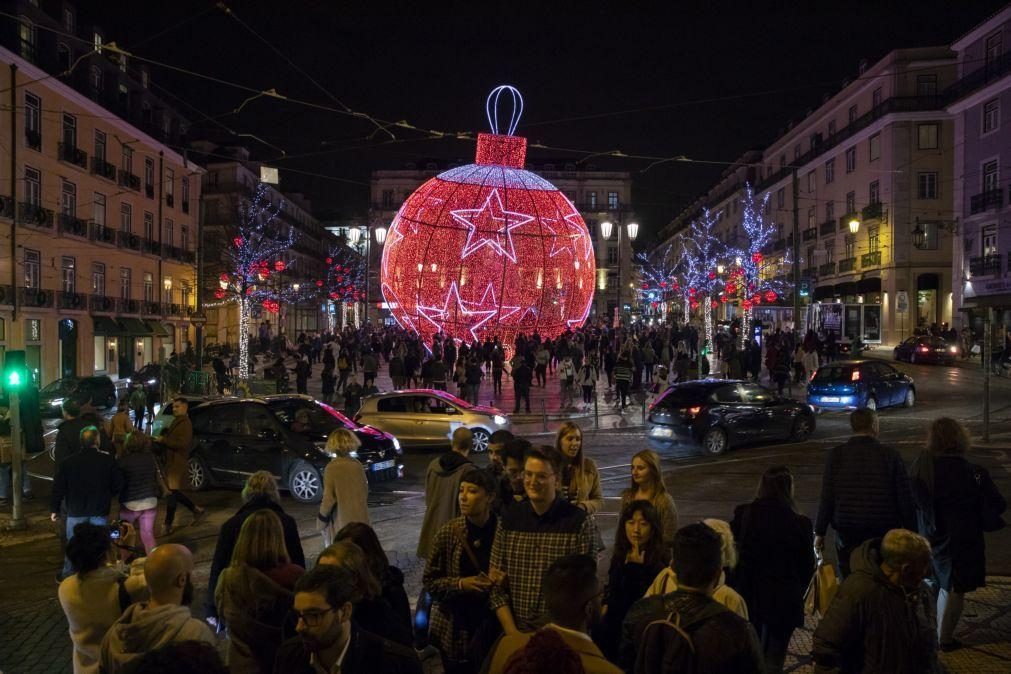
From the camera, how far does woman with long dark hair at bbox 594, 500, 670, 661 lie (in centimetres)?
407

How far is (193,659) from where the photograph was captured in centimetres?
221

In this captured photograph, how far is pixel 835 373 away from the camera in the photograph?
19.2 m

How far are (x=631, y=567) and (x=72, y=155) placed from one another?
33836mm

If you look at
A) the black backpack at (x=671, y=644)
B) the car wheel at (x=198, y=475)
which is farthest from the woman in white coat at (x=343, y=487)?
the car wheel at (x=198, y=475)

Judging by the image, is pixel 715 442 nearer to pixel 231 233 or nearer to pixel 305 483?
pixel 305 483

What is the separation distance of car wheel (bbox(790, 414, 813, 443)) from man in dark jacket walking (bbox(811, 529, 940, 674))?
40.6 ft

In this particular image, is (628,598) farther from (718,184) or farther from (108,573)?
(718,184)

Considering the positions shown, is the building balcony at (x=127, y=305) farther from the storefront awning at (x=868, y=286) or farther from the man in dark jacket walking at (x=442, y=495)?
the storefront awning at (x=868, y=286)

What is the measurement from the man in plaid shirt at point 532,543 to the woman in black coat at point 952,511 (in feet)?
8.58

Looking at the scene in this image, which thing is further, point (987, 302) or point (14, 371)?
point (987, 302)

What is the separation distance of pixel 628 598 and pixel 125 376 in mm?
36451

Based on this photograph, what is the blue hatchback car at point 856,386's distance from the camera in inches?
740

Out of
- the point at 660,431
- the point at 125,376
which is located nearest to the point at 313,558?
the point at 660,431

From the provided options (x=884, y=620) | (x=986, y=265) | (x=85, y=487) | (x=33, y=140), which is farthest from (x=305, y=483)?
(x=986, y=265)
